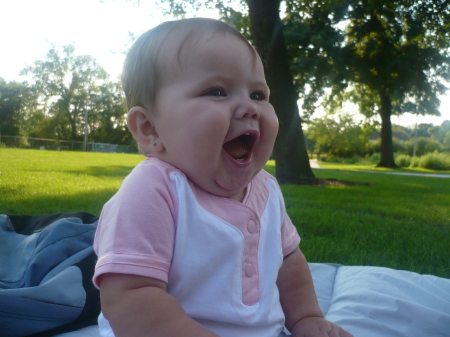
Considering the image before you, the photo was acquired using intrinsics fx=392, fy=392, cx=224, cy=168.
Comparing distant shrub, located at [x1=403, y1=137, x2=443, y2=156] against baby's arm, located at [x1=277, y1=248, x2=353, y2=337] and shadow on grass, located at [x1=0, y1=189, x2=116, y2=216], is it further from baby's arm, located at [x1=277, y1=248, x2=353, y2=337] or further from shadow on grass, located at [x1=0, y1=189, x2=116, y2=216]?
baby's arm, located at [x1=277, y1=248, x2=353, y2=337]

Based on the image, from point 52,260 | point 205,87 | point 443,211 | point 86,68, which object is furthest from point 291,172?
point 86,68

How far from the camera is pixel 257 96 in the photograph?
117 centimetres

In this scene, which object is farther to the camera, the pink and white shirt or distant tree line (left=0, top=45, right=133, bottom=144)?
distant tree line (left=0, top=45, right=133, bottom=144)

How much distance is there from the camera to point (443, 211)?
5352 millimetres

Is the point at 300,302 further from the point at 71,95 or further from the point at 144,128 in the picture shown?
the point at 71,95

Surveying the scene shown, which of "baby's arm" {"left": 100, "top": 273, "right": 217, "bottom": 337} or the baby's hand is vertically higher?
"baby's arm" {"left": 100, "top": 273, "right": 217, "bottom": 337}

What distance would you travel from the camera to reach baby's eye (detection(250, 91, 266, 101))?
1.15 m

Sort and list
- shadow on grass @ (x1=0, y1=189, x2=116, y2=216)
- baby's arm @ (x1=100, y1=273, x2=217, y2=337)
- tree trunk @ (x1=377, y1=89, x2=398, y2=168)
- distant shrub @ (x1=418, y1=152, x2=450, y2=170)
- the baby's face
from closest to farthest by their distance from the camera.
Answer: baby's arm @ (x1=100, y1=273, x2=217, y2=337)
the baby's face
shadow on grass @ (x1=0, y1=189, x2=116, y2=216)
tree trunk @ (x1=377, y1=89, x2=398, y2=168)
distant shrub @ (x1=418, y1=152, x2=450, y2=170)

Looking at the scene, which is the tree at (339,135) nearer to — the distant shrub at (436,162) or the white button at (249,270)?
the distant shrub at (436,162)

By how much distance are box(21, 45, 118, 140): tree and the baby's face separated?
4023 centimetres

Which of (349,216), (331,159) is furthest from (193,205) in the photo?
(331,159)

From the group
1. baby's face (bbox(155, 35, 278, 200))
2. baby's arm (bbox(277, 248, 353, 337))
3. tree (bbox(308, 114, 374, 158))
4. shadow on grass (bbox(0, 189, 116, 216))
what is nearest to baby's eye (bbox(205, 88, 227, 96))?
baby's face (bbox(155, 35, 278, 200))

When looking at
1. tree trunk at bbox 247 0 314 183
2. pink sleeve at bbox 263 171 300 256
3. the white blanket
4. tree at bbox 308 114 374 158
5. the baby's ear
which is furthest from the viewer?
tree at bbox 308 114 374 158

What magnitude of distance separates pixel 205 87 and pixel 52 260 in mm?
1190
